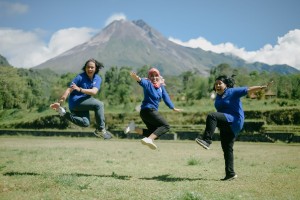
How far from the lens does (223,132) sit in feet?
29.5

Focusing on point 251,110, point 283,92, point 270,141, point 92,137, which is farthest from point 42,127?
point 283,92

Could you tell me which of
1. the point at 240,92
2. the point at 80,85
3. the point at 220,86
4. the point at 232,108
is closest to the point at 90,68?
the point at 80,85

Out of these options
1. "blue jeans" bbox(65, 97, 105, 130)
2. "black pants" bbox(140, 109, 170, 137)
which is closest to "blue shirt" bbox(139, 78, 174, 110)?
"black pants" bbox(140, 109, 170, 137)

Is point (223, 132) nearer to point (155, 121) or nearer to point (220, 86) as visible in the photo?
point (220, 86)

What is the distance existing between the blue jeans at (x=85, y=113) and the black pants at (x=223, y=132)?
10.0 ft

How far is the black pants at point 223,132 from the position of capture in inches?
331

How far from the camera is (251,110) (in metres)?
52.2

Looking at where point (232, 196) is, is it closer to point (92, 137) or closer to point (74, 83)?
point (74, 83)

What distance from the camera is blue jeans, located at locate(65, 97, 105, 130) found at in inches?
380

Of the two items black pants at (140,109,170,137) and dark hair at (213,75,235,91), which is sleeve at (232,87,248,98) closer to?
dark hair at (213,75,235,91)

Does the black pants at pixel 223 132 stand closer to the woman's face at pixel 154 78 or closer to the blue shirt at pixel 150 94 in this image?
the blue shirt at pixel 150 94

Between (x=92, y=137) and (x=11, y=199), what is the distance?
33905mm

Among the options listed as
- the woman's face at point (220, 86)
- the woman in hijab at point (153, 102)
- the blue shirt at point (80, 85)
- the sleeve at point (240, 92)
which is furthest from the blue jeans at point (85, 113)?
the sleeve at point (240, 92)

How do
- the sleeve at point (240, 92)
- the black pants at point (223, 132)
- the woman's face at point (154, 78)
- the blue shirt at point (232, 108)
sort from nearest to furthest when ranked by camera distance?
the black pants at point (223, 132)
the sleeve at point (240, 92)
the blue shirt at point (232, 108)
the woman's face at point (154, 78)
